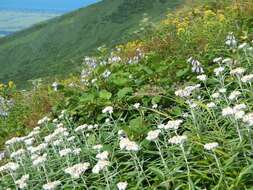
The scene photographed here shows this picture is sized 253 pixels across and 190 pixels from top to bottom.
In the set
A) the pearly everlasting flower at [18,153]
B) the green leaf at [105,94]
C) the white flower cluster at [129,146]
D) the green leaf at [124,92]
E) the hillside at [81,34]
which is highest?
the white flower cluster at [129,146]

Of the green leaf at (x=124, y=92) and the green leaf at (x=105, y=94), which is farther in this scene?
the green leaf at (x=105, y=94)

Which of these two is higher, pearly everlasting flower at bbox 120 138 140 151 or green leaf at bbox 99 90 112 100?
pearly everlasting flower at bbox 120 138 140 151

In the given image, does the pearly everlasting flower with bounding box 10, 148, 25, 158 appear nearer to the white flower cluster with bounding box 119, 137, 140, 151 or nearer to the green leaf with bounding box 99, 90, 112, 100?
the white flower cluster with bounding box 119, 137, 140, 151

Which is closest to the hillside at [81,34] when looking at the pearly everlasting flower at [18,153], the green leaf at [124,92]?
the green leaf at [124,92]

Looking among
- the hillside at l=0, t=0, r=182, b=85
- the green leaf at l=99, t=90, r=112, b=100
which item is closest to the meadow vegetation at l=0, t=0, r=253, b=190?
the green leaf at l=99, t=90, r=112, b=100

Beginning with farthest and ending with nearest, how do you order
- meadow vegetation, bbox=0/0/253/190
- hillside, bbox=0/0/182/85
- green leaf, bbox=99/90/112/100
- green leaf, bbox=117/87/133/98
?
hillside, bbox=0/0/182/85 → green leaf, bbox=99/90/112/100 → green leaf, bbox=117/87/133/98 → meadow vegetation, bbox=0/0/253/190

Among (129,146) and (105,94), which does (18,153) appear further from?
(105,94)

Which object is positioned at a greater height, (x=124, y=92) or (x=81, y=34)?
(x=124, y=92)

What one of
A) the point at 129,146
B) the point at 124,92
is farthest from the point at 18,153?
the point at 124,92

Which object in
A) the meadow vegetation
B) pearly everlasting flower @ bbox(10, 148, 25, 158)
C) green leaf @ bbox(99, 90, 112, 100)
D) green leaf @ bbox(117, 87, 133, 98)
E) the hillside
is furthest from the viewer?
the hillside

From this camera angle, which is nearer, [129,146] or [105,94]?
Answer: [129,146]

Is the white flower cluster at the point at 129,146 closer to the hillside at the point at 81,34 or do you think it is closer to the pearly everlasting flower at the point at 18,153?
the pearly everlasting flower at the point at 18,153

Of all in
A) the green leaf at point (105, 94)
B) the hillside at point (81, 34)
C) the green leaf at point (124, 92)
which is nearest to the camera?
the green leaf at point (124, 92)

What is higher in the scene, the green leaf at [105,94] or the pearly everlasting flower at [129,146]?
the pearly everlasting flower at [129,146]
